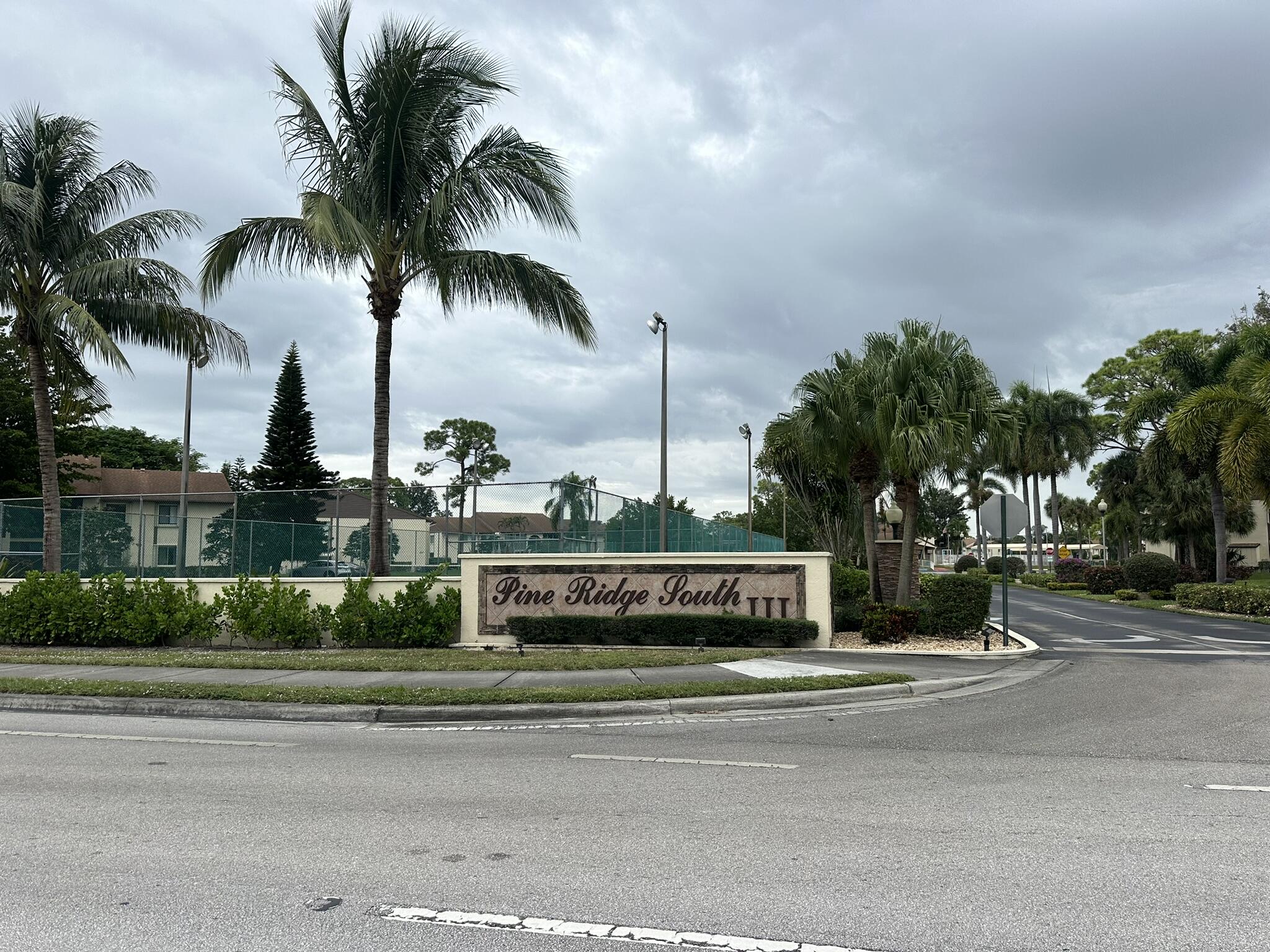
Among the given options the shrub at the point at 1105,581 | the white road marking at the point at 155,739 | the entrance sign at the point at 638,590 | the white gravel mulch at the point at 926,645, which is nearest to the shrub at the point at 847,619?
the white gravel mulch at the point at 926,645

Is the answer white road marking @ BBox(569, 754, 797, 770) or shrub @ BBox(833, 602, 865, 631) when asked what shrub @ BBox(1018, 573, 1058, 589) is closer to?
shrub @ BBox(833, 602, 865, 631)

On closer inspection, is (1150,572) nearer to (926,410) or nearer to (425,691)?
(926,410)

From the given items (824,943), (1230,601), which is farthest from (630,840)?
(1230,601)

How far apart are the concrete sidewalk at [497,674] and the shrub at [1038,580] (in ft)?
154

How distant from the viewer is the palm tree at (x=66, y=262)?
19125mm

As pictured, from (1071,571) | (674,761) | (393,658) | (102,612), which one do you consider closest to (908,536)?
(393,658)

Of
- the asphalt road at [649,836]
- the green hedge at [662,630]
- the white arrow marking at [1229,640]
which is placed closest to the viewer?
the asphalt road at [649,836]

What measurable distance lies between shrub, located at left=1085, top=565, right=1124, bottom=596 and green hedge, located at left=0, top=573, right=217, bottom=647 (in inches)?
1722

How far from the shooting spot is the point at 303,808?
606cm

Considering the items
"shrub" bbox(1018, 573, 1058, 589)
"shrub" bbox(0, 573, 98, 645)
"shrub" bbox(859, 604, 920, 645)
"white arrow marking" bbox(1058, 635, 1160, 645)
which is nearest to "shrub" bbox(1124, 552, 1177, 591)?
"shrub" bbox(1018, 573, 1058, 589)

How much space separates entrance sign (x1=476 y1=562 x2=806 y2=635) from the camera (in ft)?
57.7

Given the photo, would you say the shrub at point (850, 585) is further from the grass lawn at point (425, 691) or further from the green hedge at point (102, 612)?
the green hedge at point (102, 612)

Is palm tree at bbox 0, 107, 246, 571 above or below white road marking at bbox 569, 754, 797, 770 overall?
above

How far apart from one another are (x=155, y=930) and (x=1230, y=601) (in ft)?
108
